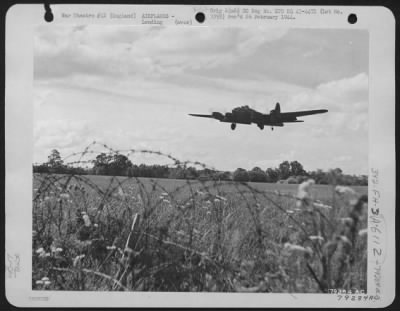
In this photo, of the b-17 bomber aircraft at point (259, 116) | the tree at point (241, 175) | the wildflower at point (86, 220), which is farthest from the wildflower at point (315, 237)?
the wildflower at point (86, 220)

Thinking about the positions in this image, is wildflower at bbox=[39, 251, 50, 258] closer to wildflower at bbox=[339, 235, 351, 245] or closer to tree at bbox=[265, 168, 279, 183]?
tree at bbox=[265, 168, 279, 183]

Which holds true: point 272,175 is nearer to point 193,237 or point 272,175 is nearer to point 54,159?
point 193,237

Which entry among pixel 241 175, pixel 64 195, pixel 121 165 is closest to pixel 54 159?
pixel 64 195

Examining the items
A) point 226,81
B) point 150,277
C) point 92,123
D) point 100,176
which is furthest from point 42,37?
point 150,277

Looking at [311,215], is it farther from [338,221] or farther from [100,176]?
[100,176]

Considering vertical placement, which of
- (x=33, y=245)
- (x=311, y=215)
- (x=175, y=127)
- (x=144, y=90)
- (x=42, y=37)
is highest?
(x=42, y=37)

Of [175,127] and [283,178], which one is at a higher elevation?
[175,127]
